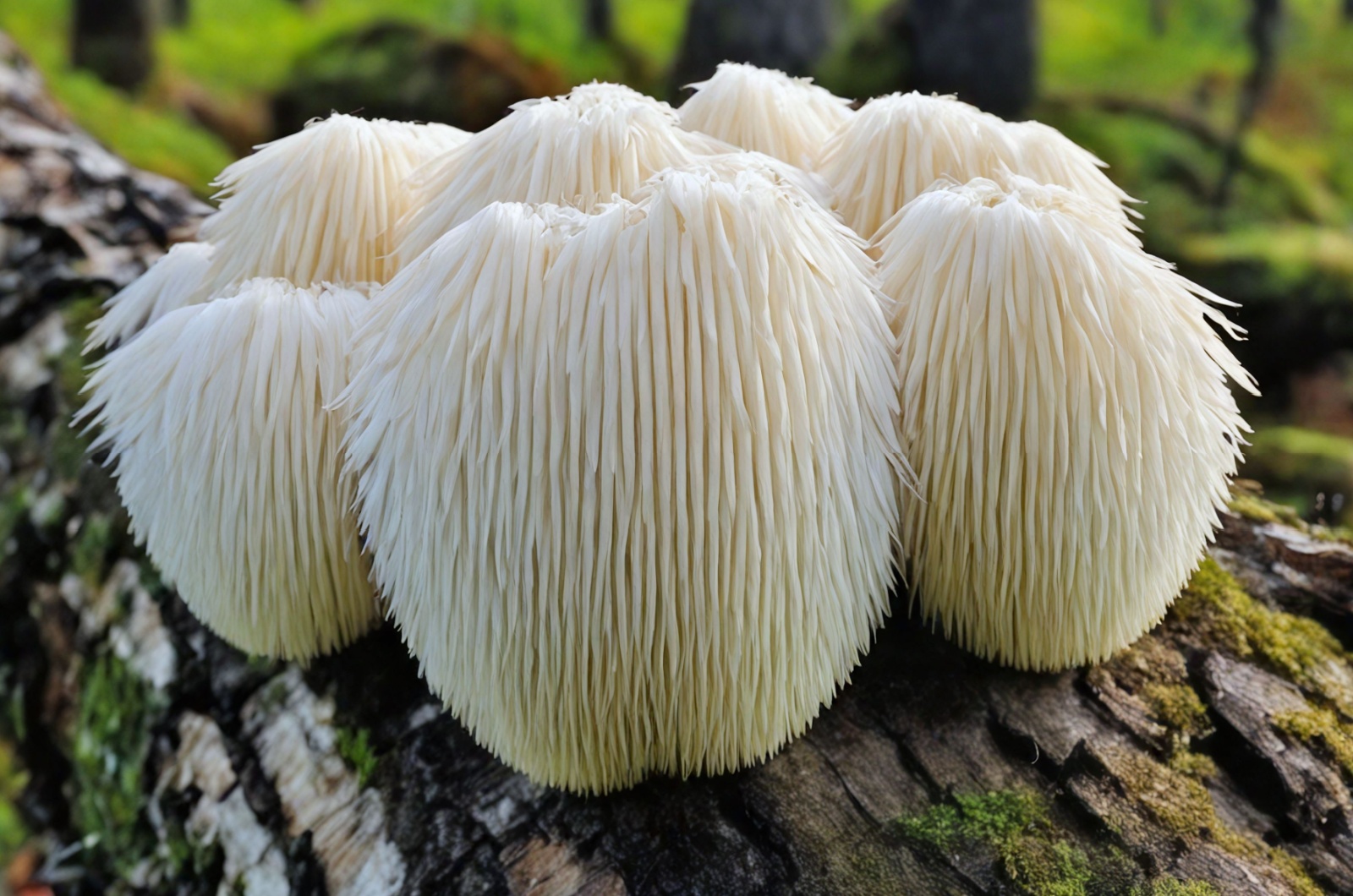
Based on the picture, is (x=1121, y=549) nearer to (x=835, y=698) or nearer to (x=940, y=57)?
(x=835, y=698)

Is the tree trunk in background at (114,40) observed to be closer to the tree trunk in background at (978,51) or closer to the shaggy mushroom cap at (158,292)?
the tree trunk in background at (978,51)

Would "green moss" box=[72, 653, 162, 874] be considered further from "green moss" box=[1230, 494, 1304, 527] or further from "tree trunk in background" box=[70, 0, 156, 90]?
"tree trunk in background" box=[70, 0, 156, 90]

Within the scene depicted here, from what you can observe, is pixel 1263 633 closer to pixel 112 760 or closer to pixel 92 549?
pixel 112 760

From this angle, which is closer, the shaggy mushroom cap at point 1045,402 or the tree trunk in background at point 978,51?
the shaggy mushroom cap at point 1045,402

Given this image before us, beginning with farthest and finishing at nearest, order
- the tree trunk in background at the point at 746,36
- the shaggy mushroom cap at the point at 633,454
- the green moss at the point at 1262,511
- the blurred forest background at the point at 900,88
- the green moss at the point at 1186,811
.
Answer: the tree trunk in background at the point at 746,36 < the blurred forest background at the point at 900,88 < the green moss at the point at 1262,511 < the green moss at the point at 1186,811 < the shaggy mushroom cap at the point at 633,454

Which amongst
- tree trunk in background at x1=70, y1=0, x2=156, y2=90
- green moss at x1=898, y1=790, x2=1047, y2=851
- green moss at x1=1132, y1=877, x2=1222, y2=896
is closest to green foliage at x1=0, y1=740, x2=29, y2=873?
green moss at x1=898, y1=790, x2=1047, y2=851

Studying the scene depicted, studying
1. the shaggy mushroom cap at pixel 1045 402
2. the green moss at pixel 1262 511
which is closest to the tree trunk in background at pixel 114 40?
the shaggy mushroom cap at pixel 1045 402

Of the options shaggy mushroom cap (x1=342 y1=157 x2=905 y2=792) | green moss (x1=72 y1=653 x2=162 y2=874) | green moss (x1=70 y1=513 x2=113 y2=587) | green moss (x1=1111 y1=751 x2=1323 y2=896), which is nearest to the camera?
shaggy mushroom cap (x1=342 y1=157 x2=905 y2=792)

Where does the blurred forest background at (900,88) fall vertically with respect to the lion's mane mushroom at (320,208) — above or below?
below
